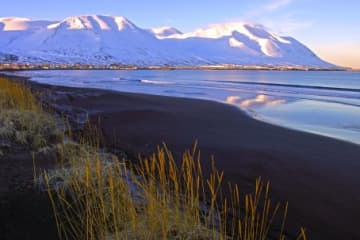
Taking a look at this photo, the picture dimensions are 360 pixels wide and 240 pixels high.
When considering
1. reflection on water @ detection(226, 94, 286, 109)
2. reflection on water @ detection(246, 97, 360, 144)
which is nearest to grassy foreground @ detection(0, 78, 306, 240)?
reflection on water @ detection(246, 97, 360, 144)

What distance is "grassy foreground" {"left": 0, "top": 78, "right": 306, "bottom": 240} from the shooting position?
384 centimetres

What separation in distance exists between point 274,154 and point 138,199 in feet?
14.5

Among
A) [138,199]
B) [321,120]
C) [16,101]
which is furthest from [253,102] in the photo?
[138,199]

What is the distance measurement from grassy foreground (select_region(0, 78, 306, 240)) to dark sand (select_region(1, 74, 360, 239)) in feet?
1.36

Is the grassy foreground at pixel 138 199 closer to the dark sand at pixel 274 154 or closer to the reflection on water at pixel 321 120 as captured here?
the dark sand at pixel 274 154

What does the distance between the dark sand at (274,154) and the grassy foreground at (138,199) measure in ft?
1.36

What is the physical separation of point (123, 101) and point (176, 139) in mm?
11676

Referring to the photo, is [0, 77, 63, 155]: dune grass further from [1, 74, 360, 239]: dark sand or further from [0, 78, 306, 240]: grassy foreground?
[1, 74, 360, 239]: dark sand

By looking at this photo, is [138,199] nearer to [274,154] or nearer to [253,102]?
[274,154]

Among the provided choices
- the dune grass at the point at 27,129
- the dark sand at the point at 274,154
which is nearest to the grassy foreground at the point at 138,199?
the dune grass at the point at 27,129

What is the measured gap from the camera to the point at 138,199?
17.7 feet

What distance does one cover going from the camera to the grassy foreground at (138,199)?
384 cm

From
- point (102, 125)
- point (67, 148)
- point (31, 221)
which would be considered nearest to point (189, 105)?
point (102, 125)

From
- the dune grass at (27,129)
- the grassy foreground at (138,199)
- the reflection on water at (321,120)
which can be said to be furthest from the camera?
the reflection on water at (321,120)
